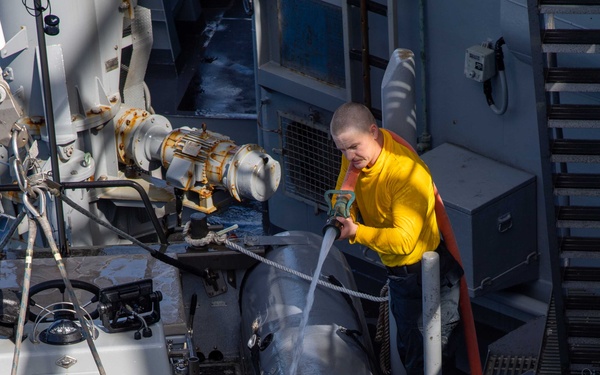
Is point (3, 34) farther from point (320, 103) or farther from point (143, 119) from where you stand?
point (320, 103)

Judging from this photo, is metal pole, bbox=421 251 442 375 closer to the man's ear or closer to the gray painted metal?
the gray painted metal

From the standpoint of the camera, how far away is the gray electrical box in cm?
755

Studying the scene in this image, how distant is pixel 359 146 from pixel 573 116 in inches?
41.9

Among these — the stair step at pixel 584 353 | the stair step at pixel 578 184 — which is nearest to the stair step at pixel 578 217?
the stair step at pixel 578 184

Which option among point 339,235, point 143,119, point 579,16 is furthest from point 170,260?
point 579,16

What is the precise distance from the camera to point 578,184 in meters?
5.64

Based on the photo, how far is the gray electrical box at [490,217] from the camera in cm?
755

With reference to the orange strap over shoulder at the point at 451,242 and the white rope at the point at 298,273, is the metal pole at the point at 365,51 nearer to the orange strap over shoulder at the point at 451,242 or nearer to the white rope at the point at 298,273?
the white rope at the point at 298,273

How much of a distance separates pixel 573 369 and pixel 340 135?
6.06ft

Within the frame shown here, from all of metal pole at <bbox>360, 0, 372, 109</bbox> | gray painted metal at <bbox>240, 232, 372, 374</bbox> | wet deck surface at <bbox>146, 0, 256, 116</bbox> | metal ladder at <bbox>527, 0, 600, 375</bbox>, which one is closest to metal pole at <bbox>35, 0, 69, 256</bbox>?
gray painted metal at <bbox>240, 232, 372, 374</bbox>

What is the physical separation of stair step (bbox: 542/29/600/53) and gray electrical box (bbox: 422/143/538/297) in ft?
7.28

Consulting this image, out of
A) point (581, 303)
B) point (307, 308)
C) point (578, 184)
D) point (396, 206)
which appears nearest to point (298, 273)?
point (307, 308)

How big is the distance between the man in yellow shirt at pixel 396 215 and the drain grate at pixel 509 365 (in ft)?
1.69

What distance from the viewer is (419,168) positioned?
5543mm
